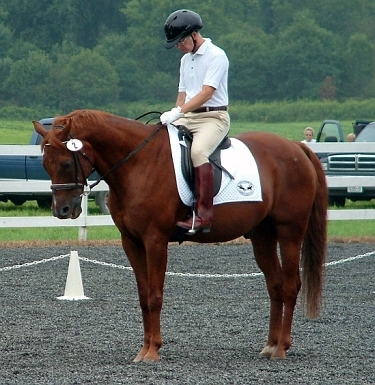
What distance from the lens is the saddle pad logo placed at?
730 cm

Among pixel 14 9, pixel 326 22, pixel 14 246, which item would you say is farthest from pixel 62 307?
pixel 326 22

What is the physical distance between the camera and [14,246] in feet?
47.4

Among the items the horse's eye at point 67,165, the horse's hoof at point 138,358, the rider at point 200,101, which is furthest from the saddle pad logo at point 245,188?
the horse's hoof at point 138,358

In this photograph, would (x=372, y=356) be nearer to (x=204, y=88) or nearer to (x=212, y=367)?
(x=212, y=367)

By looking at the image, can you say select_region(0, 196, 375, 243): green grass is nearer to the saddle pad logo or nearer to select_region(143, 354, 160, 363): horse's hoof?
the saddle pad logo

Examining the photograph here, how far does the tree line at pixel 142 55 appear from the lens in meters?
45.1

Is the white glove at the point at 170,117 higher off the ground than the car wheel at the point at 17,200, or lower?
higher

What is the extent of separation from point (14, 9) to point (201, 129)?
43929mm

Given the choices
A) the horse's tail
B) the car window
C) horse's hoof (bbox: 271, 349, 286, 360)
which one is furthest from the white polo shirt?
the car window

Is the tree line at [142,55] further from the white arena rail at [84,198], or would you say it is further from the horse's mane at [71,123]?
the horse's mane at [71,123]

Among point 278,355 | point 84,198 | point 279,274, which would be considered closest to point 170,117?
point 279,274

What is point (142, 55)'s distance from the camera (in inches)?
1929

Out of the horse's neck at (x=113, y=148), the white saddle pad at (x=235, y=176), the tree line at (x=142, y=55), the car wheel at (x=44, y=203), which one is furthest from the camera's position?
the tree line at (x=142, y=55)

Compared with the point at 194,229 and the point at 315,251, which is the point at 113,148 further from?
the point at 315,251
